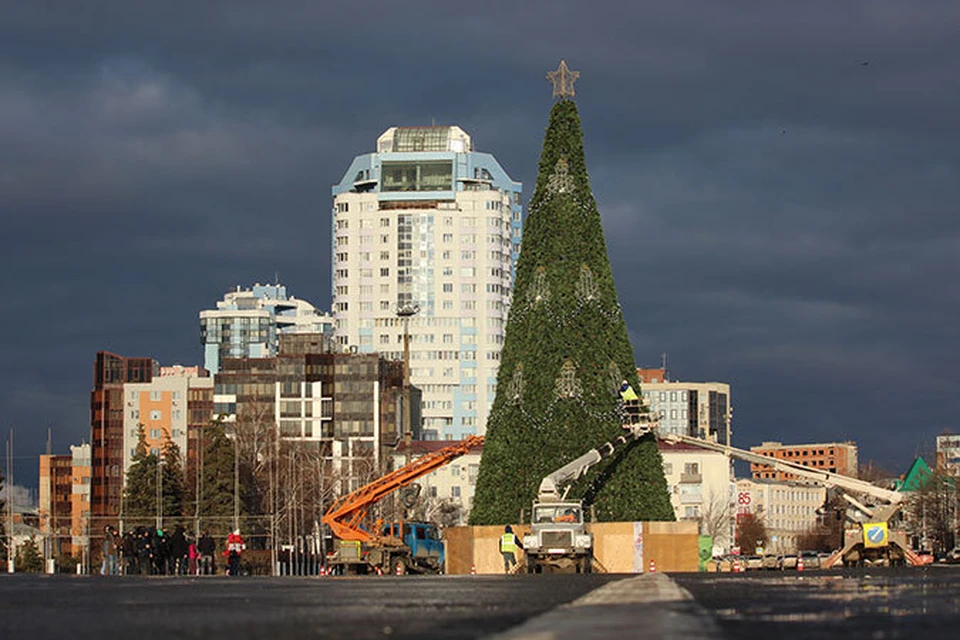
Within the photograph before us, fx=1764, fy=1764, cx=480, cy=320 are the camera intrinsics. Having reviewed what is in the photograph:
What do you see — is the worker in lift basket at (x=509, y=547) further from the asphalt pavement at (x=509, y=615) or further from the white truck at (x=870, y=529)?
the asphalt pavement at (x=509, y=615)

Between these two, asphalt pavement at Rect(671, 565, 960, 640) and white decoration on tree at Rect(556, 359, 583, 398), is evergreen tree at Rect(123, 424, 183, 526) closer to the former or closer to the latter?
white decoration on tree at Rect(556, 359, 583, 398)

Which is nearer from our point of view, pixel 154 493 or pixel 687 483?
pixel 154 493

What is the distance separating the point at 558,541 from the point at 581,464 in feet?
36.6

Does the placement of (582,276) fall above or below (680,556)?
above

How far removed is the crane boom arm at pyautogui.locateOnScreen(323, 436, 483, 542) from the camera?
7150 cm

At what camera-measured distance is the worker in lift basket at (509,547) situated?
63.7 meters

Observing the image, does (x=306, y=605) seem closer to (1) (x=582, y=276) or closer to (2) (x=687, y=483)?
(1) (x=582, y=276)

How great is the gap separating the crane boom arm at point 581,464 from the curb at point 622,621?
41.7m

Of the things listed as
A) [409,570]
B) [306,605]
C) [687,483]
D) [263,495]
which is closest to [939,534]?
[687,483]

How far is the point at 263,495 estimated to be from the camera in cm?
14600

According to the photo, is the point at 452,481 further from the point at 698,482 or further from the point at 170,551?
the point at 170,551

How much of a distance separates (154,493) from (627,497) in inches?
2520

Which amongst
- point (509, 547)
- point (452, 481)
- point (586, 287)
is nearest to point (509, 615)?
Answer: point (509, 547)

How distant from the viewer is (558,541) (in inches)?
2253
